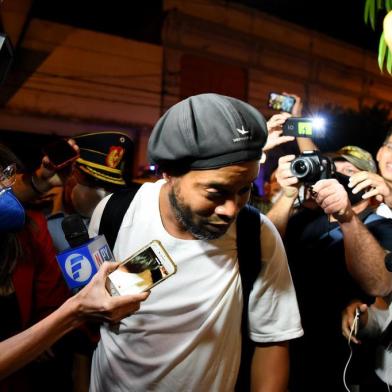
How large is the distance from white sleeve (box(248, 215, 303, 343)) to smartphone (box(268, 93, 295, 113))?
148 cm

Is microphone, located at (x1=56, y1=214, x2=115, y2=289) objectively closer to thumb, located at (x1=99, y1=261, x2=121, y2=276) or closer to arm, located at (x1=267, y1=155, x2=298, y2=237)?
thumb, located at (x1=99, y1=261, x2=121, y2=276)

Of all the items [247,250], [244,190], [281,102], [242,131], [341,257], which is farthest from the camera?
[281,102]

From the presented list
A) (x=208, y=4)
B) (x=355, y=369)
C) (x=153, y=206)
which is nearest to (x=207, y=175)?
(x=153, y=206)

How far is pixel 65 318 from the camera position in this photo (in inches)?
43.5

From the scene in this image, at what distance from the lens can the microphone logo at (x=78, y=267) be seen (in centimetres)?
134

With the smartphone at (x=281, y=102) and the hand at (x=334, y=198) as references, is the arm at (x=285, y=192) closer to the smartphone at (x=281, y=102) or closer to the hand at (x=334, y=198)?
the hand at (x=334, y=198)

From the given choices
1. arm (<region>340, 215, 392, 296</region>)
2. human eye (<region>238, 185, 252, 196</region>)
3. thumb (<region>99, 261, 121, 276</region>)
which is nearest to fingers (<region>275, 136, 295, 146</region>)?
arm (<region>340, 215, 392, 296</region>)

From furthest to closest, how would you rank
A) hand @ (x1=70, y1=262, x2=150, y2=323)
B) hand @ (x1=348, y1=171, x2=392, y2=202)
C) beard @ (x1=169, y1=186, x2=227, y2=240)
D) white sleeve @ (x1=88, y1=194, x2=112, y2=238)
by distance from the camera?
hand @ (x1=348, y1=171, x2=392, y2=202) < white sleeve @ (x1=88, y1=194, x2=112, y2=238) < beard @ (x1=169, y1=186, x2=227, y2=240) < hand @ (x1=70, y1=262, x2=150, y2=323)

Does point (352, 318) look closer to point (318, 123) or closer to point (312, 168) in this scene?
point (312, 168)

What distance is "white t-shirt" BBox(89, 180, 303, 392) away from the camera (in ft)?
4.51

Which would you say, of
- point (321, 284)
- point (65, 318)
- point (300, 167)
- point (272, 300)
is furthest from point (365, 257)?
point (65, 318)

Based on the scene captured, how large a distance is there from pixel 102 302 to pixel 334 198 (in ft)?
4.01

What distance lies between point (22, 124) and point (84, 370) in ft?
28.8

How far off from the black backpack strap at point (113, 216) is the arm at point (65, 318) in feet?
1.36
